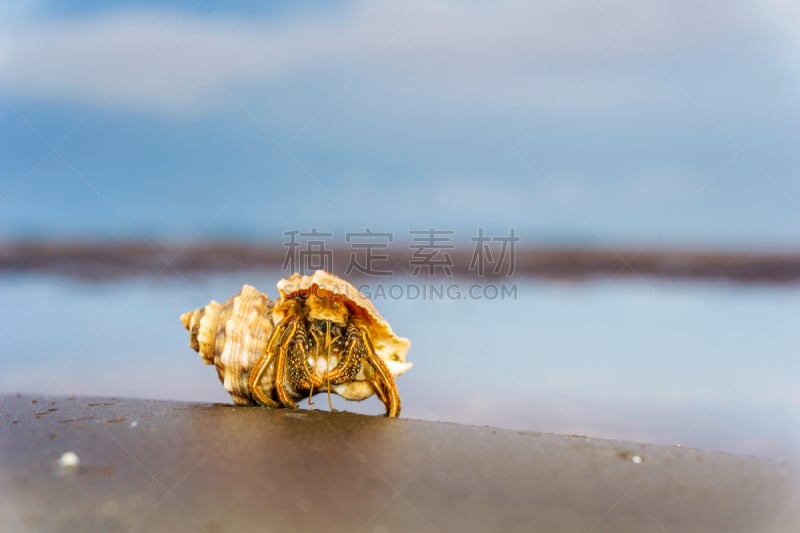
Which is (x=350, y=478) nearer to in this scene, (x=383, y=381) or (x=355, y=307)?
(x=383, y=381)

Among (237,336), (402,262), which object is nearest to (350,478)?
(237,336)

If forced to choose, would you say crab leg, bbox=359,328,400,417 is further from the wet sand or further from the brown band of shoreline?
the brown band of shoreline

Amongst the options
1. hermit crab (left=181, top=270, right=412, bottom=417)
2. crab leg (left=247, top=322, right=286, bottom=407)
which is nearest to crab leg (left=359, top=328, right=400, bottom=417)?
hermit crab (left=181, top=270, right=412, bottom=417)

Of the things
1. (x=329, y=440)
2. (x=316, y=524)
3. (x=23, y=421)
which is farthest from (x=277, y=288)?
(x=316, y=524)

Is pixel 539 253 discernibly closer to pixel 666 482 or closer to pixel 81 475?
pixel 666 482

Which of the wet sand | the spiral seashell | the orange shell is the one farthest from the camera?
the spiral seashell

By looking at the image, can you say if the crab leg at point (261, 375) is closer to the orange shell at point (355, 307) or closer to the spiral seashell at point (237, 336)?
the spiral seashell at point (237, 336)
